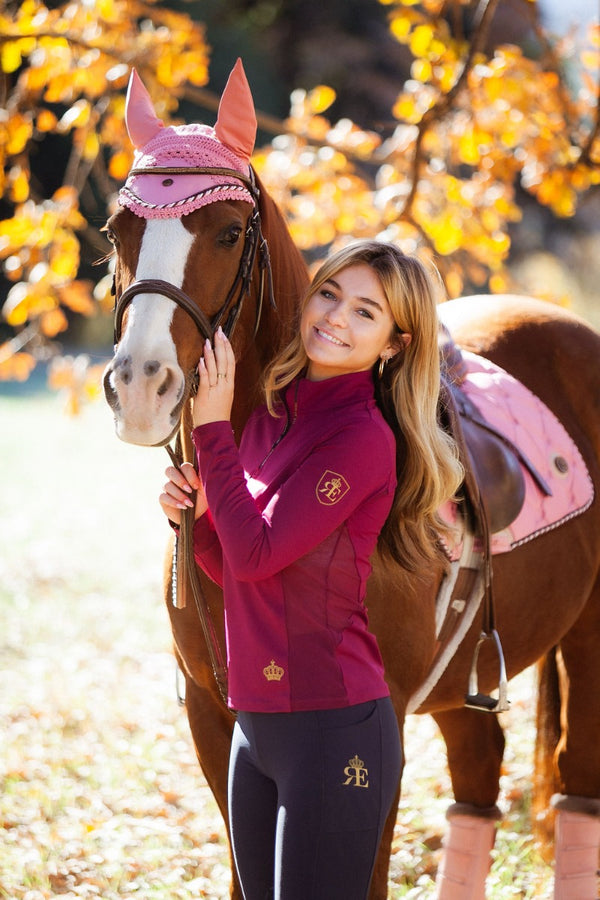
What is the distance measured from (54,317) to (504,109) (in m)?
2.39

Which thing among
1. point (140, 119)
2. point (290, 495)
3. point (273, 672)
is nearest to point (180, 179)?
point (140, 119)

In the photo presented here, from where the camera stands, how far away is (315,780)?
148cm

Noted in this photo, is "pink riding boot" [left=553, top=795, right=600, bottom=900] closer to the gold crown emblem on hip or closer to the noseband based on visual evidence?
the gold crown emblem on hip

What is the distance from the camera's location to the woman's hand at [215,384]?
1.60 m

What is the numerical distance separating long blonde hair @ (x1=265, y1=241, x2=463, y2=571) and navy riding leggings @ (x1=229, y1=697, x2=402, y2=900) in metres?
0.38

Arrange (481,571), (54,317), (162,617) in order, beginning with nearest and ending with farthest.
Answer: (481,571) < (54,317) < (162,617)

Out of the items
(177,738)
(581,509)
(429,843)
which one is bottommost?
(177,738)

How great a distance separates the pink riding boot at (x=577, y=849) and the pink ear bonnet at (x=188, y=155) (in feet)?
7.19

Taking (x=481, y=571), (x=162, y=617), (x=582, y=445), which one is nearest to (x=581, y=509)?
(x=582, y=445)

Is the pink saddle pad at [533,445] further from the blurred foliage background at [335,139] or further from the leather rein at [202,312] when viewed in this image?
the leather rein at [202,312]

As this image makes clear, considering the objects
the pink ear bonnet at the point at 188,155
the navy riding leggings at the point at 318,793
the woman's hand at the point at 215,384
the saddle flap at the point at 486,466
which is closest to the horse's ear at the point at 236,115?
the pink ear bonnet at the point at 188,155

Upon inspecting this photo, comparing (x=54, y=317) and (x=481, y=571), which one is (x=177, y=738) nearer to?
(x=54, y=317)

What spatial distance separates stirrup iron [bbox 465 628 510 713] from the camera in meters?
2.31

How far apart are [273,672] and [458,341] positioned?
170 cm
